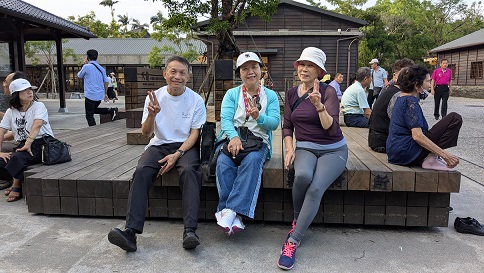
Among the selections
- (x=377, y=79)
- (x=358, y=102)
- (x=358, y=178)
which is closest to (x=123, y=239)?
(x=358, y=178)

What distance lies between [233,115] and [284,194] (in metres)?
0.84

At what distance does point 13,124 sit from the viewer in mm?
4121

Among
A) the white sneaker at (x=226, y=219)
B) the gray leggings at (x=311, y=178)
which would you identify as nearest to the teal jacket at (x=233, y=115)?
the gray leggings at (x=311, y=178)

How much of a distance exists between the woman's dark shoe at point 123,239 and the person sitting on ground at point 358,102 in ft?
15.4

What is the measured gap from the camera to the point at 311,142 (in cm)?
326

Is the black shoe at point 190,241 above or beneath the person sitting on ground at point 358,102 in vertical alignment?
beneath

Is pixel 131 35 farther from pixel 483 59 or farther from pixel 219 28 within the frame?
pixel 219 28

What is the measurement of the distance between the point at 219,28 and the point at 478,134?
20.4 feet

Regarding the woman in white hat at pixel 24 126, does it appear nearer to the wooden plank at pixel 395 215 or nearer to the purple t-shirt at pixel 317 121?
the purple t-shirt at pixel 317 121

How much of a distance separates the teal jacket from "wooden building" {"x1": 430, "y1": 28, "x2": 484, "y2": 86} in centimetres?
2614

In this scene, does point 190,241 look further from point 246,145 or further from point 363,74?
point 363,74

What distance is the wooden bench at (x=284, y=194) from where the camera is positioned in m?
3.19

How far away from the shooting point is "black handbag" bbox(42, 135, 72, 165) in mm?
4059

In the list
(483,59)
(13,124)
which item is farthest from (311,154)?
(483,59)
